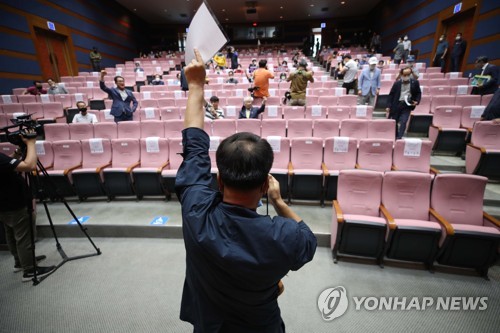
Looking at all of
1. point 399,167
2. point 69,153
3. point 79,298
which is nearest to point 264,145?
point 79,298

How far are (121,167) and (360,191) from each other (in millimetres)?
3479

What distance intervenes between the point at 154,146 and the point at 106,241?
1.52 metres

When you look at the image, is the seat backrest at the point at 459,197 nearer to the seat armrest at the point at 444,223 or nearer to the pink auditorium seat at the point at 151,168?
the seat armrest at the point at 444,223

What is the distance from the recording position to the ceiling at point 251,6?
13.9m

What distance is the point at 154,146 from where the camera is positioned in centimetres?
366

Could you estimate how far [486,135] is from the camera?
11.5 ft

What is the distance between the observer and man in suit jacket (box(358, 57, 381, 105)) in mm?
5281

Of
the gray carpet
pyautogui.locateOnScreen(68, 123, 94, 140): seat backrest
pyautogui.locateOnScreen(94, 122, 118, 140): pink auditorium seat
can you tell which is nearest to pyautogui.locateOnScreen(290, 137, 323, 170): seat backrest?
the gray carpet

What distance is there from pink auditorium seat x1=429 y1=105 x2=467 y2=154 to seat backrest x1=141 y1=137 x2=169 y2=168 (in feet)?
15.2

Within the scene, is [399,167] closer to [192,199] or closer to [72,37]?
[192,199]

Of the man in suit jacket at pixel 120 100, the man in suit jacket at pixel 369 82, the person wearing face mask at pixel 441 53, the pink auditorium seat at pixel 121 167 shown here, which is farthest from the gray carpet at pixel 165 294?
the person wearing face mask at pixel 441 53

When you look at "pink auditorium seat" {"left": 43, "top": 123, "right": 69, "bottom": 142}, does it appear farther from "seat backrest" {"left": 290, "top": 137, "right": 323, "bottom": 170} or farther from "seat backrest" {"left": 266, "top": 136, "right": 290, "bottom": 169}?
"seat backrest" {"left": 290, "top": 137, "right": 323, "bottom": 170}

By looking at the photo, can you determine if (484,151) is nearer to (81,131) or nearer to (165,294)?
(165,294)

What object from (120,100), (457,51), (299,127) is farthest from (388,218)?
(457,51)
